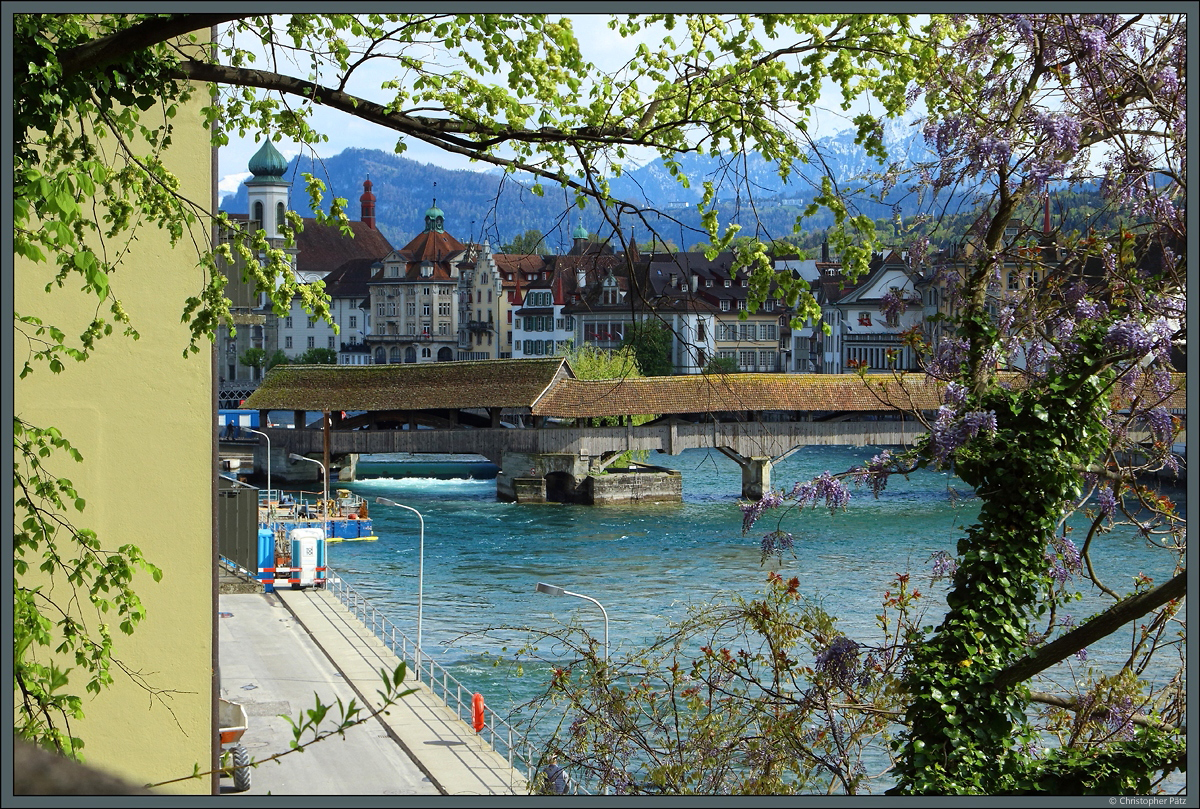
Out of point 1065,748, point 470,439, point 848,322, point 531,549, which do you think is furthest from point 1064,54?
point 848,322

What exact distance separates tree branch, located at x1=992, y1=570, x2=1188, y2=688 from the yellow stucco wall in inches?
134

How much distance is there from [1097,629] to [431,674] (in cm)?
1189

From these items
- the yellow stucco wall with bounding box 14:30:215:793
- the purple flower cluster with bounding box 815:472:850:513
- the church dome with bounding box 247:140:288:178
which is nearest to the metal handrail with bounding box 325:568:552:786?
the yellow stucco wall with bounding box 14:30:215:793

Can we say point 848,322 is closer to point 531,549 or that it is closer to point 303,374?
point 303,374

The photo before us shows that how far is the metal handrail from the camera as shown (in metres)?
12.4

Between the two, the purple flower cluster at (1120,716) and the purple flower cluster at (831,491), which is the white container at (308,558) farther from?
the purple flower cluster at (1120,716)

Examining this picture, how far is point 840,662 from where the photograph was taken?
16.4 ft

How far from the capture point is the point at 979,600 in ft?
15.8

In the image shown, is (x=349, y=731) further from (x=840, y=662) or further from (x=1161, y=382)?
(x=1161, y=382)

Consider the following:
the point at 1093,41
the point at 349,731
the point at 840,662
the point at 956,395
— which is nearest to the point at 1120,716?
the point at 840,662

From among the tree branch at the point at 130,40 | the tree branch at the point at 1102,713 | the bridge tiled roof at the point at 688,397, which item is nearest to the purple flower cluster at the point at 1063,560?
the tree branch at the point at 1102,713

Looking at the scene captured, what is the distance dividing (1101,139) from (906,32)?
3.25 ft

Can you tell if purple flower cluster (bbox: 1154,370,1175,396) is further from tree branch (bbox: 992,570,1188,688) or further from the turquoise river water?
the turquoise river water

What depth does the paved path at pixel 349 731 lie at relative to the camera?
11547 millimetres
